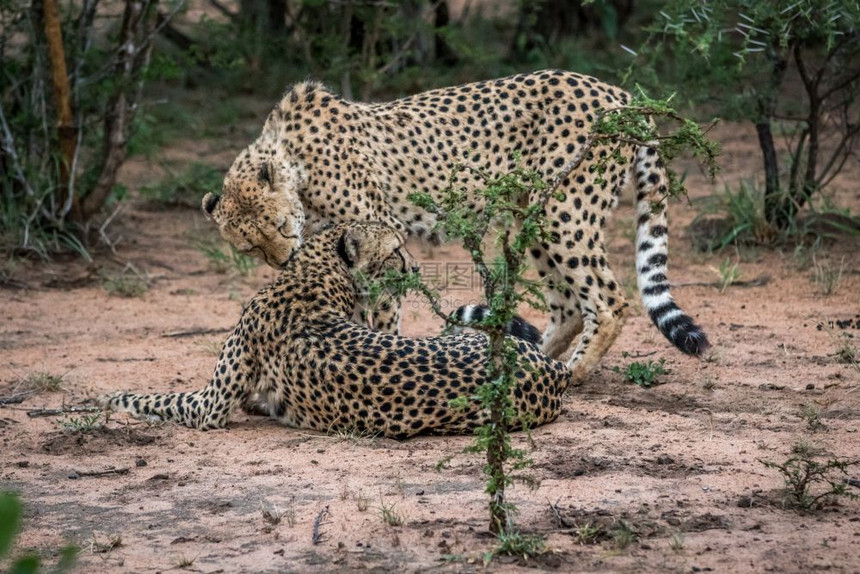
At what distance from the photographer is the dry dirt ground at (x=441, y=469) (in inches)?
147

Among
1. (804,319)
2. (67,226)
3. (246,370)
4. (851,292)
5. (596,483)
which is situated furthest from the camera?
(67,226)

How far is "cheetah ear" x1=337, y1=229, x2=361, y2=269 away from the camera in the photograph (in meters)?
5.62

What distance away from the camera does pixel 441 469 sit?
450 cm

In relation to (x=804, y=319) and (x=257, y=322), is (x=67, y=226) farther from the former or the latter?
(x=804, y=319)

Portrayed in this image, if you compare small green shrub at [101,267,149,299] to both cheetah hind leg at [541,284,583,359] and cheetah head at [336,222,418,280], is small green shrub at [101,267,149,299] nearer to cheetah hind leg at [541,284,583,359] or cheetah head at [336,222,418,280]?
cheetah head at [336,222,418,280]

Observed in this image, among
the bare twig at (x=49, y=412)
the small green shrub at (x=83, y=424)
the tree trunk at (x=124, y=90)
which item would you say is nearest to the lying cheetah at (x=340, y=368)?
the bare twig at (x=49, y=412)

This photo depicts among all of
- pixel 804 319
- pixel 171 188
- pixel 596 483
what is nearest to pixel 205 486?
pixel 596 483

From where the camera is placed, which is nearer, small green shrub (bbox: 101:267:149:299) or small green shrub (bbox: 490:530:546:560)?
small green shrub (bbox: 490:530:546:560)

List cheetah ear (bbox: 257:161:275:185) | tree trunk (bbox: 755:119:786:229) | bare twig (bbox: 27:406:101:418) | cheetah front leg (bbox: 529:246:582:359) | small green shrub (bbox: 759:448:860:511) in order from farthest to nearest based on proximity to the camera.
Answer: tree trunk (bbox: 755:119:786:229), cheetah front leg (bbox: 529:246:582:359), cheetah ear (bbox: 257:161:275:185), bare twig (bbox: 27:406:101:418), small green shrub (bbox: 759:448:860:511)

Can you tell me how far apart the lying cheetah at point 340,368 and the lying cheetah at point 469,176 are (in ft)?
1.16

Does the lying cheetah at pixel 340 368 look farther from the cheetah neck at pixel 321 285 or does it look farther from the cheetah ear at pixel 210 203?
the cheetah ear at pixel 210 203

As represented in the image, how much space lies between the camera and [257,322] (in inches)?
213

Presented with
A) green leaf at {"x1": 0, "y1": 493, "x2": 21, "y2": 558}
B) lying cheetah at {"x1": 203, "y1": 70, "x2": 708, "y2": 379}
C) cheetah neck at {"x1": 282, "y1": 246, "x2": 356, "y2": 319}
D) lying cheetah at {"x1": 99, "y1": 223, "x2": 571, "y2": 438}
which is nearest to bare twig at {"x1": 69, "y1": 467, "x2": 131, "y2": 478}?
lying cheetah at {"x1": 99, "y1": 223, "x2": 571, "y2": 438}

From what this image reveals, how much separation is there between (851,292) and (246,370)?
13.2ft
